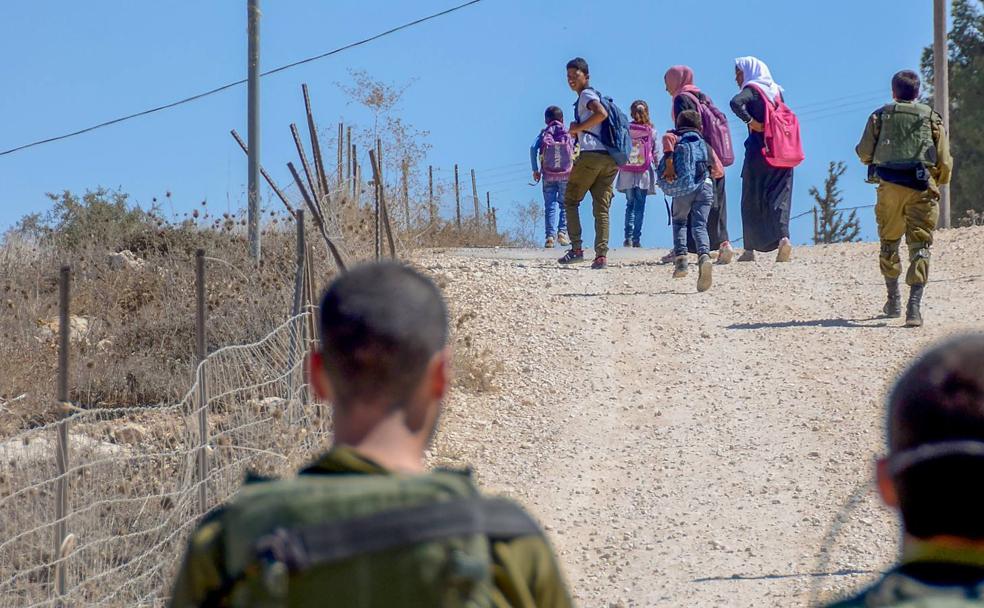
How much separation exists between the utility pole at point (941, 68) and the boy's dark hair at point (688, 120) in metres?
4.53

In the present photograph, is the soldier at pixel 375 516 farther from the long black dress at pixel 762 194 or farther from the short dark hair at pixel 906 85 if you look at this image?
the long black dress at pixel 762 194

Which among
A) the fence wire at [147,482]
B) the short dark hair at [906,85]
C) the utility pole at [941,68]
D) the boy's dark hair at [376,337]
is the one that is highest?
the utility pole at [941,68]


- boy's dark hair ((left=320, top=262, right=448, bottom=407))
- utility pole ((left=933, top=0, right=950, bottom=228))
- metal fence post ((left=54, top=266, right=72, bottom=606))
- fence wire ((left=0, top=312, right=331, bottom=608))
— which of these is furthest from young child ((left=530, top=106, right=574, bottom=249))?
boy's dark hair ((left=320, top=262, right=448, bottom=407))

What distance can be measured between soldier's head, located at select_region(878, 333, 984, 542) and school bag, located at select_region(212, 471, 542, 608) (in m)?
0.54

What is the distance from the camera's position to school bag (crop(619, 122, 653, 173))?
47.7 ft

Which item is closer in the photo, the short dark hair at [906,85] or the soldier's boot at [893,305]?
the short dark hair at [906,85]

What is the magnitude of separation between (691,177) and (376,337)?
30.9ft

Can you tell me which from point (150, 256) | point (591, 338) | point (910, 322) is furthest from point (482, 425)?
point (150, 256)

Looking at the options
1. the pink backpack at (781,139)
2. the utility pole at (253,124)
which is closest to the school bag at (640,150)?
the pink backpack at (781,139)

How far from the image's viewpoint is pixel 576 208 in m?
12.4

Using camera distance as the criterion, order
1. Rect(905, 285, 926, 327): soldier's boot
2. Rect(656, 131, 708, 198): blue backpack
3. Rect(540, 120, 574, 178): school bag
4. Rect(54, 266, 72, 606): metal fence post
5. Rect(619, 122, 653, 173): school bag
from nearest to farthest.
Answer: Rect(54, 266, 72, 606): metal fence post → Rect(905, 285, 926, 327): soldier's boot → Rect(656, 131, 708, 198): blue backpack → Rect(619, 122, 653, 173): school bag → Rect(540, 120, 574, 178): school bag

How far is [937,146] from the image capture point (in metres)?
9.12

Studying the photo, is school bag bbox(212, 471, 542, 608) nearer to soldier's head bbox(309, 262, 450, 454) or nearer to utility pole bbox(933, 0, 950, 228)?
soldier's head bbox(309, 262, 450, 454)

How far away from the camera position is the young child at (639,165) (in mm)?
14594
